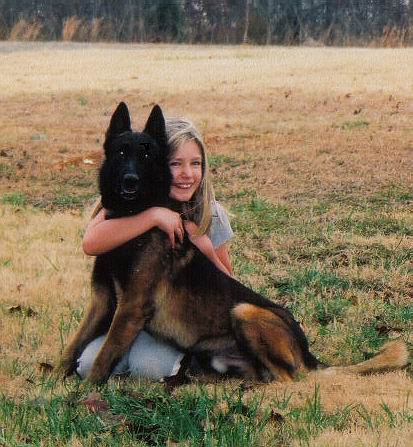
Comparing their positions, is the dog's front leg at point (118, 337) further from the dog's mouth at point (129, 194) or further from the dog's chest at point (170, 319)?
the dog's mouth at point (129, 194)

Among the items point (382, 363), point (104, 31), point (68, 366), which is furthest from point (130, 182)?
point (104, 31)

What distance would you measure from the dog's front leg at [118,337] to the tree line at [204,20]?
26.8 m

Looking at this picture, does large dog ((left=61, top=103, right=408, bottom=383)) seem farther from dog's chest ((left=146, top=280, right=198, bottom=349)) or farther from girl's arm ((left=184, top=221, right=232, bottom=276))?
girl's arm ((left=184, top=221, right=232, bottom=276))

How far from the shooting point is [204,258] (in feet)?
13.3

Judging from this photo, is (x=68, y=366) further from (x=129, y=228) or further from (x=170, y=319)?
(x=129, y=228)

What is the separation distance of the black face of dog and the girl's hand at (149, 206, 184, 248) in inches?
3.3

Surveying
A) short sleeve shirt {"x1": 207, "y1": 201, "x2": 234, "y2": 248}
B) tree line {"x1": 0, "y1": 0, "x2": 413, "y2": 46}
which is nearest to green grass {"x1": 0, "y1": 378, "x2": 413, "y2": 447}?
short sleeve shirt {"x1": 207, "y1": 201, "x2": 234, "y2": 248}

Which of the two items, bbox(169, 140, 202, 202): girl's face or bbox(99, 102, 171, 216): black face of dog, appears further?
bbox(169, 140, 202, 202): girl's face

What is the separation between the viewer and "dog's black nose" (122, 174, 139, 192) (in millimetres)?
3797

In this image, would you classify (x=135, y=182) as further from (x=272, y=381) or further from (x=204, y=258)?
(x=272, y=381)

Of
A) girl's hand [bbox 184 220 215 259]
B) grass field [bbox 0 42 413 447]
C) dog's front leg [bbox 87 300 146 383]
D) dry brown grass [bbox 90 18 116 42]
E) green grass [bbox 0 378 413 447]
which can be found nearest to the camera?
green grass [bbox 0 378 413 447]

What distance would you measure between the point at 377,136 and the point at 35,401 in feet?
29.1

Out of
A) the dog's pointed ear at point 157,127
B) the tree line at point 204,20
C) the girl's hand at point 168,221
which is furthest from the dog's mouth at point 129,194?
the tree line at point 204,20

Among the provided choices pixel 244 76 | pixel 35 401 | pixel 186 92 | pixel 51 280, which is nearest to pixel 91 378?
pixel 35 401
